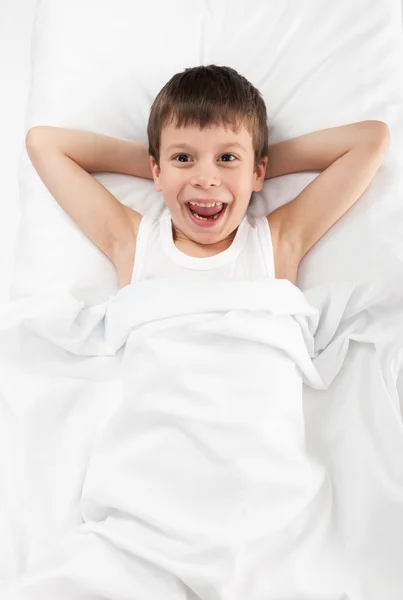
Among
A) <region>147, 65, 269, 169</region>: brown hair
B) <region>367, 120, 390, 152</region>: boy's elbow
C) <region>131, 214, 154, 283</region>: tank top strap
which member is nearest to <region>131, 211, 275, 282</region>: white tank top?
<region>131, 214, 154, 283</region>: tank top strap

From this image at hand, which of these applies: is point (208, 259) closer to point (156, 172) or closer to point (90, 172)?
point (156, 172)

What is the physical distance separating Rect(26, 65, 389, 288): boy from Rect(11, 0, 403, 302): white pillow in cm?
4

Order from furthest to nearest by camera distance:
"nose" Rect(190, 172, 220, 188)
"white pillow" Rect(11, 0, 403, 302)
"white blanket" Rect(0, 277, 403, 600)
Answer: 1. "white pillow" Rect(11, 0, 403, 302)
2. "nose" Rect(190, 172, 220, 188)
3. "white blanket" Rect(0, 277, 403, 600)

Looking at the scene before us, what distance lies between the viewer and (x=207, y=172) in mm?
1185

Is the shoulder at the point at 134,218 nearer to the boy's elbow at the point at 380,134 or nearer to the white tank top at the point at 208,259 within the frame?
the white tank top at the point at 208,259

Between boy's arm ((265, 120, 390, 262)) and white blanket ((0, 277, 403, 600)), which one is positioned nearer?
white blanket ((0, 277, 403, 600))

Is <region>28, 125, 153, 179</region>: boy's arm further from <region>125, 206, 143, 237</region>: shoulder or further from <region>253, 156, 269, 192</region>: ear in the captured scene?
<region>253, 156, 269, 192</region>: ear

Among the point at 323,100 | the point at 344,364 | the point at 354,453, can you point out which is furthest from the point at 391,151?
the point at 354,453

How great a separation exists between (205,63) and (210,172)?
1.22ft

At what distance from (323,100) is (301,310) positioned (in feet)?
1.55

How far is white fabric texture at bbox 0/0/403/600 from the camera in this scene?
3.11 feet

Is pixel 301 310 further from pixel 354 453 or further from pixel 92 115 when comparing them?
pixel 92 115

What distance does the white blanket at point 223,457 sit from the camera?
93 centimetres

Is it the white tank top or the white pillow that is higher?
the white pillow
